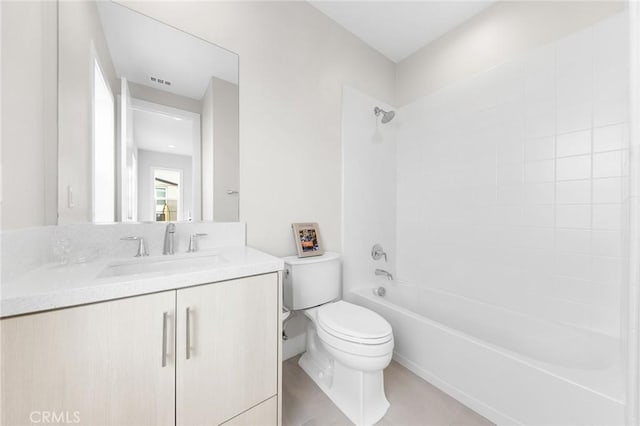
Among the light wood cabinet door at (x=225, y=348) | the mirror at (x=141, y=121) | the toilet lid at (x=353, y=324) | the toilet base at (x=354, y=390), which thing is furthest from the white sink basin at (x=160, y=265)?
the toilet base at (x=354, y=390)

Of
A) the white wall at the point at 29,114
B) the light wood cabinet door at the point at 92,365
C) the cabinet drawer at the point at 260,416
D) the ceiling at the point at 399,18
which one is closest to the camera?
the light wood cabinet door at the point at 92,365

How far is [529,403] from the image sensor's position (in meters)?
1.11

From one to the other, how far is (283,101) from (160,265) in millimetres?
1280

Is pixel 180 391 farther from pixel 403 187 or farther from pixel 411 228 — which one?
pixel 403 187

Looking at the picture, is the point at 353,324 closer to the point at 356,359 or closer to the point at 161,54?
the point at 356,359

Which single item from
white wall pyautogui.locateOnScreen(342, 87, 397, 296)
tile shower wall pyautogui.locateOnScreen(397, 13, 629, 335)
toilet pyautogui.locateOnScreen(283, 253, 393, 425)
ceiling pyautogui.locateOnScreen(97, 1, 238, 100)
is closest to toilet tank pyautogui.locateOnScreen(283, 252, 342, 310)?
toilet pyautogui.locateOnScreen(283, 253, 393, 425)

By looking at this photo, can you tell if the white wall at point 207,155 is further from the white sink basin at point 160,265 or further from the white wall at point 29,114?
the white wall at point 29,114

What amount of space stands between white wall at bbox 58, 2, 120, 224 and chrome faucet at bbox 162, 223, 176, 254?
0.31 meters

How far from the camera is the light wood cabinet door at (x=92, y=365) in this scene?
1.91ft

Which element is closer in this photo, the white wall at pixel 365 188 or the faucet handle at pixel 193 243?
the faucet handle at pixel 193 243

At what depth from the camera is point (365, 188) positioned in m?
2.17

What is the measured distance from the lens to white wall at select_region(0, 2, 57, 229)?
28.5 inches

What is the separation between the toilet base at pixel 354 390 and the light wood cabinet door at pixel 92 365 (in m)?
0.86

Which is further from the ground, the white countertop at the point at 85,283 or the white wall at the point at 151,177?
the white wall at the point at 151,177
